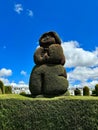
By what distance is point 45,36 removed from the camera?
41.4 ft

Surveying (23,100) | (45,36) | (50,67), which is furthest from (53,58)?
(23,100)

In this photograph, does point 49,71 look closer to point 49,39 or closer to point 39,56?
point 39,56

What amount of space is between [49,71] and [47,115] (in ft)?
8.53

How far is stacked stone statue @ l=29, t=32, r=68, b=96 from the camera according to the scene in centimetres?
1145

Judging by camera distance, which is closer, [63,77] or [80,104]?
[80,104]

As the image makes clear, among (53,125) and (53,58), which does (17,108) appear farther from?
(53,58)

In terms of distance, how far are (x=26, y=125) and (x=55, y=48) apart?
3944 mm

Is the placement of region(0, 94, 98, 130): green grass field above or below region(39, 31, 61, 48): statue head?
below

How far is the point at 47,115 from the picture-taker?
9.55m

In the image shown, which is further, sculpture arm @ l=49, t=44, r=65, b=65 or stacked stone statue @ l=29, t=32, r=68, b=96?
sculpture arm @ l=49, t=44, r=65, b=65

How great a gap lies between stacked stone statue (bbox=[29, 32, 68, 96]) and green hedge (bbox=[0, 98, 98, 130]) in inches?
70.0

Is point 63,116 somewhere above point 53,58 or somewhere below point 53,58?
below

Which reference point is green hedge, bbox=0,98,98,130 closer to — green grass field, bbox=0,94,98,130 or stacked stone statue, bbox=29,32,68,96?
green grass field, bbox=0,94,98,130

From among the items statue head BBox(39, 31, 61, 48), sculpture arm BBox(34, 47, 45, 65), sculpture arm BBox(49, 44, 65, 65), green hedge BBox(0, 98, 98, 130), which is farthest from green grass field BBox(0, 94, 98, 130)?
statue head BBox(39, 31, 61, 48)
